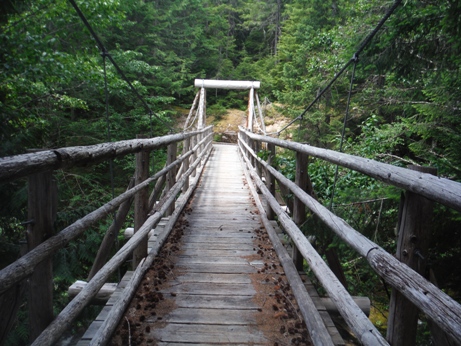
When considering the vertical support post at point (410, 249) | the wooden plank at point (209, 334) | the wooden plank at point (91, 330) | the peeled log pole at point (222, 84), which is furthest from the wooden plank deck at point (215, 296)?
the peeled log pole at point (222, 84)

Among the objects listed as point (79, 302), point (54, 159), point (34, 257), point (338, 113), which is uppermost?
point (338, 113)

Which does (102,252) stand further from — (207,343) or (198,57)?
(198,57)

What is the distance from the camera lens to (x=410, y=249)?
1.07 metres

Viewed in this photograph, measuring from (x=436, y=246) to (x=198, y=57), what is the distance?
2062cm

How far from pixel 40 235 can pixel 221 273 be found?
158 cm

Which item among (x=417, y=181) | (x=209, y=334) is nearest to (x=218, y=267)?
(x=209, y=334)

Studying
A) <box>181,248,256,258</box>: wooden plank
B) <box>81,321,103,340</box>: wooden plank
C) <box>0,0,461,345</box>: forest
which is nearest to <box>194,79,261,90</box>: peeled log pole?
<box>0,0,461,345</box>: forest

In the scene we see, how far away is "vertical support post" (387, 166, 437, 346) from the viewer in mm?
1053

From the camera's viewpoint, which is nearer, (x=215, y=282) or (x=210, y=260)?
(x=215, y=282)

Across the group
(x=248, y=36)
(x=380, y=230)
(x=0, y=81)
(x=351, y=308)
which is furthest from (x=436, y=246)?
(x=248, y=36)

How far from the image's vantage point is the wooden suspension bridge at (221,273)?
100 cm

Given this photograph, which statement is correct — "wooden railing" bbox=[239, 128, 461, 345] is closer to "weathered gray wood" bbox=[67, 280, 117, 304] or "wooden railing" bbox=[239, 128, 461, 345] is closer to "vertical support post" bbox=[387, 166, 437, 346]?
"vertical support post" bbox=[387, 166, 437, 346]

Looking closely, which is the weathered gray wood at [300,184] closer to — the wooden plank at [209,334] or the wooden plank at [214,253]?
the wooden plank at [214,253]

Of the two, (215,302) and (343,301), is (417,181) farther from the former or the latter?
(215,302)
